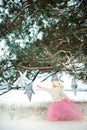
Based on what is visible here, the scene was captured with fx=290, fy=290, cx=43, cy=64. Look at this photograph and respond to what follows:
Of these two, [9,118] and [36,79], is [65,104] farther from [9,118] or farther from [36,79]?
[9,118]

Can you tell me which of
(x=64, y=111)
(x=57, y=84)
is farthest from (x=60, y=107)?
(x=57, y=84)

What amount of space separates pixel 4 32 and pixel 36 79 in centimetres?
38

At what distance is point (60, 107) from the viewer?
1.81m

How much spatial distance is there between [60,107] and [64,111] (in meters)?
0.03

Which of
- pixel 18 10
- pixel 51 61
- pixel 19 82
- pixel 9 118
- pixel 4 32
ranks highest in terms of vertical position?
pixel 18 10

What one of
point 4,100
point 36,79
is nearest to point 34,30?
point 36,79

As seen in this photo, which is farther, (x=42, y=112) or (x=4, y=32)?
(x=4, y=32)

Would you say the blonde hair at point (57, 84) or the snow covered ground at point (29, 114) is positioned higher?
the blonde hair at point (57, 84)

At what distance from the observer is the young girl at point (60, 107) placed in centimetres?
179

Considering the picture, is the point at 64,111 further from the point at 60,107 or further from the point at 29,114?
the point at 29,114

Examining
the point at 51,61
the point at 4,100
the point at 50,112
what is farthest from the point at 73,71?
the point at 4,100

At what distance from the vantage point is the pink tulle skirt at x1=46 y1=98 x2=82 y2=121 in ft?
5.85

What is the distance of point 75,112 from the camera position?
1.79 m

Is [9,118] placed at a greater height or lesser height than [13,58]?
lesser
